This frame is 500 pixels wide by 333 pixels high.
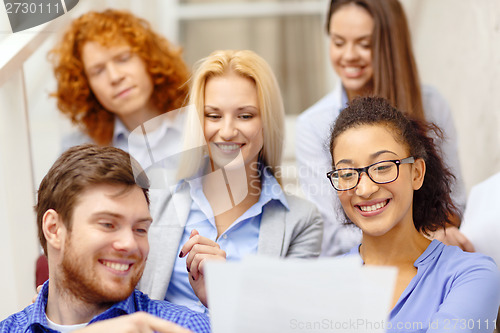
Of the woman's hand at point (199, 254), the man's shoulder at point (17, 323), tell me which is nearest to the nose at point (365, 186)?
the woman's hand at point (199, 254)

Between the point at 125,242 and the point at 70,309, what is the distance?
209 millimetres

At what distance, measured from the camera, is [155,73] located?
2422mm

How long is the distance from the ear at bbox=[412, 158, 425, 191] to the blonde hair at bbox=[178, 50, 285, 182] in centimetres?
44

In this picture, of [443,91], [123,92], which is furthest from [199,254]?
[443,91]

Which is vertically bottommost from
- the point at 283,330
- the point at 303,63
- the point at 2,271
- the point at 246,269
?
the point at 2,271

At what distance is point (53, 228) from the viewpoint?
1.35 metres

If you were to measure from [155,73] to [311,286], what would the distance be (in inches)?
61.1

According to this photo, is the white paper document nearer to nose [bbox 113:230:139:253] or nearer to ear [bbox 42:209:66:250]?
nose [bbox 113:230:139:253]

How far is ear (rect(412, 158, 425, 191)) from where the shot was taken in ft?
4.90

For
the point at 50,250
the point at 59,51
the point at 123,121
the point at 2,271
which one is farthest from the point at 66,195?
the point at 59,51

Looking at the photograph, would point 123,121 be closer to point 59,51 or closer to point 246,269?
point 59,51

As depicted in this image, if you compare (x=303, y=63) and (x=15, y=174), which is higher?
(x=303, y=63)

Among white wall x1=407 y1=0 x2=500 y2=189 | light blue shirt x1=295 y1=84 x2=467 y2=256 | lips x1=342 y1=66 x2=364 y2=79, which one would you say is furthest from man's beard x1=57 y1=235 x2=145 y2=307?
white wall x1=407 y1=0 x2=500 y2=189

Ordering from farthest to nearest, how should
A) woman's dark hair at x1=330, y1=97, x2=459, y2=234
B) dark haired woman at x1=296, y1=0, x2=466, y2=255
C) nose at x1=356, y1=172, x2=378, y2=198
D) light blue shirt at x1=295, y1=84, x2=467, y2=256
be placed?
dark haired woman at x1=296, y1=0, x2=466, y2=255 < light blue shirt at x1=295, y1=84, x2=467, y2=256 < woman's dark hair at x1=330, y1=97, x2=459, y2=234 < nose at x1=356, y1=172, x2=378, y2=198
